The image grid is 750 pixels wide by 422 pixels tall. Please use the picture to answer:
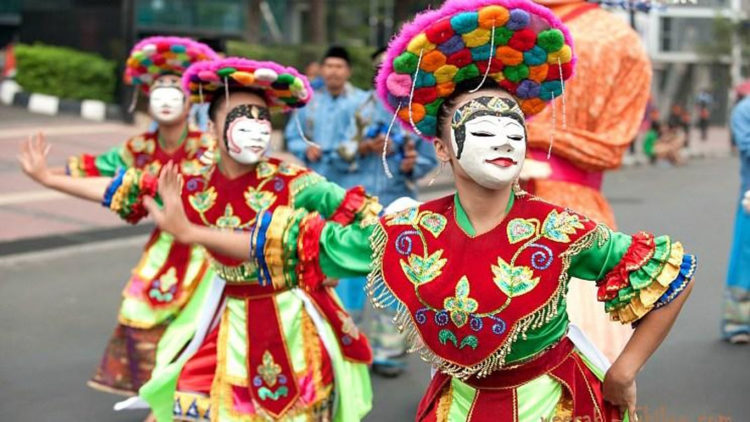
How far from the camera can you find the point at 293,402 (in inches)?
200

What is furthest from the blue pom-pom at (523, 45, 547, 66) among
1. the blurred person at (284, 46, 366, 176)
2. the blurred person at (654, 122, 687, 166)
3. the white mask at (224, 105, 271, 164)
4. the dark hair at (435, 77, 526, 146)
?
the blurred person at (654, 122, 687, 166)

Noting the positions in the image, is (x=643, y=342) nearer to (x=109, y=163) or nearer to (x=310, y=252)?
(x=310, y=252)

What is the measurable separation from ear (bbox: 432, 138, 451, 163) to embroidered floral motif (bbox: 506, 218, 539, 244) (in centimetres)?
33

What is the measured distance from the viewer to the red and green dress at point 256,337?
5031 mm

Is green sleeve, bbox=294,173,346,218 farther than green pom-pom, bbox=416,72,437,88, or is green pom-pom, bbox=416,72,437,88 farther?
green sleeve, bbox=294,173,346,218

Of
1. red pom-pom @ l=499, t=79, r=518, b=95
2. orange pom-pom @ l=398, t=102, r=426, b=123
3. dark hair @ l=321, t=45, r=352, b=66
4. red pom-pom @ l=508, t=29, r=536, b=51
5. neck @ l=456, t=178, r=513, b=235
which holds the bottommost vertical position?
neck @ l=456, t=178, r=513, b=235

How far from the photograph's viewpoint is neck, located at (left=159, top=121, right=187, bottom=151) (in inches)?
264

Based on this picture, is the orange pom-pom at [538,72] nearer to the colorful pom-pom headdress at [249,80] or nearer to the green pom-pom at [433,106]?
the green pom-pom at [433,106]

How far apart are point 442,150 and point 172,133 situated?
127 inches

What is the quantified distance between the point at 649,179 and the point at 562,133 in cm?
1700

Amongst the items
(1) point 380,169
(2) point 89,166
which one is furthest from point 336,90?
(2) point 89,166

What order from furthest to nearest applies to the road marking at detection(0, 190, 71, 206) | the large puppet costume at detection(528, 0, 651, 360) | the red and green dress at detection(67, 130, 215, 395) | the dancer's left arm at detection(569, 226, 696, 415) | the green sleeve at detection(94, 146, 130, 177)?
the road marking at detection(0, 190, 71, 206), the green sleeve at detection(94, 146, 130, 177), the red and green dress at detection(67, 130, 215, 395), the large puppet costume at detection(528, 0, 651, 360), the dancer's left arm at detection(569, 226, 696, 415)

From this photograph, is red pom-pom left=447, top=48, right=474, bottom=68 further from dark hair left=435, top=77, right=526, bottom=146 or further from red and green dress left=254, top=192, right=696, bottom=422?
red and green dress left=254, top=192, right=696, bottom=422

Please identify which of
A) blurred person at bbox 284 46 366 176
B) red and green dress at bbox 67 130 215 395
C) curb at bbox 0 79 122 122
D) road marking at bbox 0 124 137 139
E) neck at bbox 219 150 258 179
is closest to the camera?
neck at bbox 219 150 258 179
